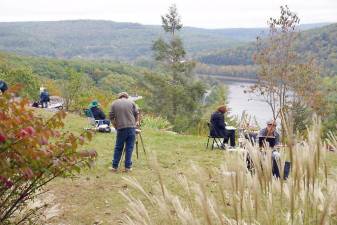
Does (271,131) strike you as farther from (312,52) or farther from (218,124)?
(312,52)

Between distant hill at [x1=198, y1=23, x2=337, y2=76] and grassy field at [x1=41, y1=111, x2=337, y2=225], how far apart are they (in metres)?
14.4

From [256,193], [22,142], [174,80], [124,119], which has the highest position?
[22,142]

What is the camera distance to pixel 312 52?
85.2 meters

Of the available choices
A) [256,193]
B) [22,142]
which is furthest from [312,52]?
[256,193]

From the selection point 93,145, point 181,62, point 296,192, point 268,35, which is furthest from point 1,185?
point 181,62

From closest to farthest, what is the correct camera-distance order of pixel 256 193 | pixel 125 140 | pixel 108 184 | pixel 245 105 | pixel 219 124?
pixel 256 193, pixel 108 184, pixel 125 140, pixel 219 124, pixel 245 105

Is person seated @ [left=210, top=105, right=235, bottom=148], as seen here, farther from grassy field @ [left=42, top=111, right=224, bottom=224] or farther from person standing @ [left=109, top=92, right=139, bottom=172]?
person standing @ [left=109, top=92, right=139, bottom=172]

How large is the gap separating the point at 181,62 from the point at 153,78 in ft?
9.54

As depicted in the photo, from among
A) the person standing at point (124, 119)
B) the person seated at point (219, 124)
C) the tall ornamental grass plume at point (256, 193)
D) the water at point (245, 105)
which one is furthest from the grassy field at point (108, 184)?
the water at point (245, 105)

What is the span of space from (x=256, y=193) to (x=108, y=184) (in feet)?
17.5

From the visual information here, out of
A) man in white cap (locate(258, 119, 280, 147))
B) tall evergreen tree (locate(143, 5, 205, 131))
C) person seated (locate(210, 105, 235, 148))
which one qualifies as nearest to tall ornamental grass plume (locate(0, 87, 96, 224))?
man in white cap (locate(258, 119, 280, 147))

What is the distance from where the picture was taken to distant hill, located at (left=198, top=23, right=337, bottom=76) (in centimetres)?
7540

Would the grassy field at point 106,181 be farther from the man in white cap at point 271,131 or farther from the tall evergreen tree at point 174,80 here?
the tall evergreen tree at point 174,80

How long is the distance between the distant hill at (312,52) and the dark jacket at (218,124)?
45.2 feet
